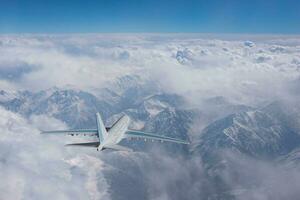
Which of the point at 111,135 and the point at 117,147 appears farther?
the point at 111,135

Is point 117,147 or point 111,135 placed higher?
point 117,147

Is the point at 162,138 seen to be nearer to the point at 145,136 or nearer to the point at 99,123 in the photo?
the point at 145,136

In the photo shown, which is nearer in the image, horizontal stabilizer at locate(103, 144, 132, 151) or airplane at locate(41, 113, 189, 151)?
horizontal stabilizer at locate(103, 144, 132, 151)

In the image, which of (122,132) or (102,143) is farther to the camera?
(122,132)

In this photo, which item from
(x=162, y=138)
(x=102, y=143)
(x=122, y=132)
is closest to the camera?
(x=102, y=143)

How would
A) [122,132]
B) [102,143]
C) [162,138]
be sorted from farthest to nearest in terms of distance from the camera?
[122,132]
[162,138]
[102,143]

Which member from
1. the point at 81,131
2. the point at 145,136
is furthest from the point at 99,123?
the point at 145,136

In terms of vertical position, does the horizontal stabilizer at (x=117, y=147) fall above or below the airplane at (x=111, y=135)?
above

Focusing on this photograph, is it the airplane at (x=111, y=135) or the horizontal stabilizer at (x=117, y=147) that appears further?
the airplane at (x=111, y=135)

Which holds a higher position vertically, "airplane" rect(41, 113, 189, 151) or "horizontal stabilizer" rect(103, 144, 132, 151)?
"horizontal stabilizer" rect(103, 144, 132, 151)

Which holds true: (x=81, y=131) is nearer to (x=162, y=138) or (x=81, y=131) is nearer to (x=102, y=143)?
(x=102, y=143)
